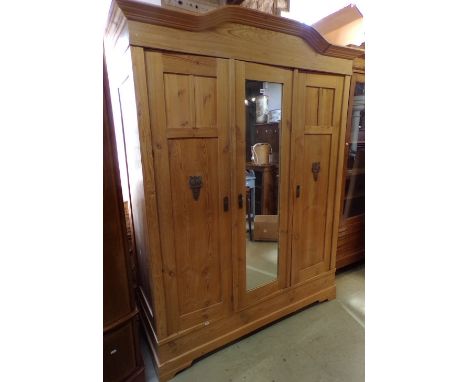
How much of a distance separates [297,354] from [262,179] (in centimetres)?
111

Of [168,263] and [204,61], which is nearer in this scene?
[204,61]

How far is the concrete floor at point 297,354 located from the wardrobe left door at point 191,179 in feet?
0.92

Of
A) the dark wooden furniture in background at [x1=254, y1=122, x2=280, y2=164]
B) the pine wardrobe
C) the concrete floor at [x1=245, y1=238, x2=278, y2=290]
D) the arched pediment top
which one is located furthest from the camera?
the concrete floor at [x1=245, y1=238, x2=278, y2=290]

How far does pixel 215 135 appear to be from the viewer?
131 centimetres

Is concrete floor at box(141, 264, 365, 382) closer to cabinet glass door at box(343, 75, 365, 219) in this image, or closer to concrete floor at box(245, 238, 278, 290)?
concrete floor at box(245, 238, 278, 290)

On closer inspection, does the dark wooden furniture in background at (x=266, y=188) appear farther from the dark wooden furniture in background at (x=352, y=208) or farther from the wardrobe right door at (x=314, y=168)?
the dark wooden furniture in background at (x=352, y=208)

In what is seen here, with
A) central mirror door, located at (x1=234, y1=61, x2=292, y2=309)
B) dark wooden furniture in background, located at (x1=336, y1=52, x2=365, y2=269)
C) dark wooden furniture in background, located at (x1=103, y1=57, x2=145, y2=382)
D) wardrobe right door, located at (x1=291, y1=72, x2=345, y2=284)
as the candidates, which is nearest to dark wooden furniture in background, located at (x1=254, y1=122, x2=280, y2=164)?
central mirror door, located at (x1=234, y1=61, x2=292, y2=309)

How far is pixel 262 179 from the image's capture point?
1.60 meters

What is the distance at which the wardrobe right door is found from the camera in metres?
1.59

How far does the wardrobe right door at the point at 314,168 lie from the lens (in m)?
1.59
